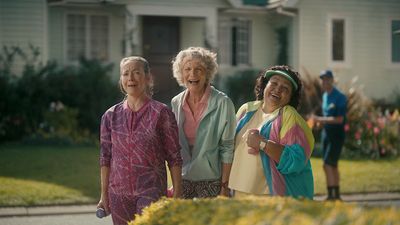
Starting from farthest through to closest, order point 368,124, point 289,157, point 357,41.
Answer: point 357,41
point 368,124
point 289,157

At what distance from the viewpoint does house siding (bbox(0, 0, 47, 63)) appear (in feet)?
64.3

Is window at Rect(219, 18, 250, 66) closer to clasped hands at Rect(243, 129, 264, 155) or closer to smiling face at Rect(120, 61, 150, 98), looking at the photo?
smiling face at Rect(120, 61, 150, 98)

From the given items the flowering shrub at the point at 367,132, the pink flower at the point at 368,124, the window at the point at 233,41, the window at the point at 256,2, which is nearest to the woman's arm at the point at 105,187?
the flowering shrub at the point at 367,132

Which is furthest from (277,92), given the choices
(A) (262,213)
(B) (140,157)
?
(A) (262,213)

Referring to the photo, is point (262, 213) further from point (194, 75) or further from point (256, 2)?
point (256, 2)

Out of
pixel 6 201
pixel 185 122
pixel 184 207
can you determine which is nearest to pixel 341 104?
pixel 6 201

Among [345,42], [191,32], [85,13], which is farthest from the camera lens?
[345,42]

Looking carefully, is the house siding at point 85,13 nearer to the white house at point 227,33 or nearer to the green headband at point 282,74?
the white house at point 227,33

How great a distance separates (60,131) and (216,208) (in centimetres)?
1458

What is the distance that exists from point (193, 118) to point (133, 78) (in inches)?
24.9

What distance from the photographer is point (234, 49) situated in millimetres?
23453

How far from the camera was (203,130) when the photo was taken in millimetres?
5559

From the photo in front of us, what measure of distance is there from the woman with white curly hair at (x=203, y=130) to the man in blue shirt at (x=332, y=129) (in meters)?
5.70

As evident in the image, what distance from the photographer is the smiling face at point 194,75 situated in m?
5.56
